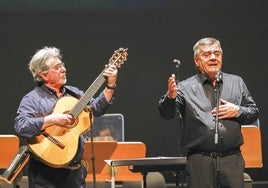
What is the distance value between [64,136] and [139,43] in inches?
142

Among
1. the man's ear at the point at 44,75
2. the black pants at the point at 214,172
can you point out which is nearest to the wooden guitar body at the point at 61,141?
the man's ear at the point at 44,75

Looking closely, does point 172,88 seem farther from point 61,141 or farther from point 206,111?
point 61,141

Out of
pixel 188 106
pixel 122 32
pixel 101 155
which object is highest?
pixel 122 32

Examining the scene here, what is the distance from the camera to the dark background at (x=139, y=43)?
761 cm

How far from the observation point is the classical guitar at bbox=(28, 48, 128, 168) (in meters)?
4.19

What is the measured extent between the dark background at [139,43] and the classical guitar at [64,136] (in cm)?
320

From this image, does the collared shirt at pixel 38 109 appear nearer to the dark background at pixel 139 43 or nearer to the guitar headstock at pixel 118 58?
the guitar headstock at pixel 118 58

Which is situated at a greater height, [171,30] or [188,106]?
[171,30]

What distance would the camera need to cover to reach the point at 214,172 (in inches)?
166

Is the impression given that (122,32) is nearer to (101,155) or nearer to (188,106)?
(101,155)

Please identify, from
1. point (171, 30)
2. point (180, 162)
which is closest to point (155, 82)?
point (171, 30)

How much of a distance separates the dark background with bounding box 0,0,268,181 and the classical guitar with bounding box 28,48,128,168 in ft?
10.5

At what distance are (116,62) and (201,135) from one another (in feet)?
2.90

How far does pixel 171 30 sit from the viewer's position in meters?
7.75
